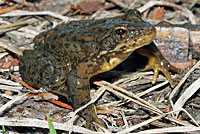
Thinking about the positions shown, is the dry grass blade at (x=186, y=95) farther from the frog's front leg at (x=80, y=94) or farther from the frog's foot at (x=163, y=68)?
the frog's front leg at (x=80, y=94)

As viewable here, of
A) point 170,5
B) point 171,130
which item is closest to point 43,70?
point 171,130

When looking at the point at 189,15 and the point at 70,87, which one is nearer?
the point at 70,87

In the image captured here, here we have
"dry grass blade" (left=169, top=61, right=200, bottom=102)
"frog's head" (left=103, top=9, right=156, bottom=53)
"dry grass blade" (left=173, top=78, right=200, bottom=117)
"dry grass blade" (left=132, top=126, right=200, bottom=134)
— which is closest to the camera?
"dry grass blade" (left=132, top=126, right=200, bottom=134)

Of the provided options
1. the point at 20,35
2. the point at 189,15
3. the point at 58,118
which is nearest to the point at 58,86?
the point at 58,118

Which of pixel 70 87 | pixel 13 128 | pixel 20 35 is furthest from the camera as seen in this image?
pixel 20 35

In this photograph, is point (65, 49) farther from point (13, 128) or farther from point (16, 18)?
point (16, 18)

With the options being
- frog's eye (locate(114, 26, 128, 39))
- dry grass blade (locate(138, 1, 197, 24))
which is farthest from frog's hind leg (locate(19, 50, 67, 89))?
dry grass blade (locate(138, 1, 197, 24))

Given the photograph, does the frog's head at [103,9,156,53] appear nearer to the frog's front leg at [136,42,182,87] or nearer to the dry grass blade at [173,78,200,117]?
the frog's front leg at [136,42,182,87]

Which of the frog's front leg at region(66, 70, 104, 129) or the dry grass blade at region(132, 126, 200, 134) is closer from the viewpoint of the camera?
the dry grass blade at region(132, 126, 200, 134)
